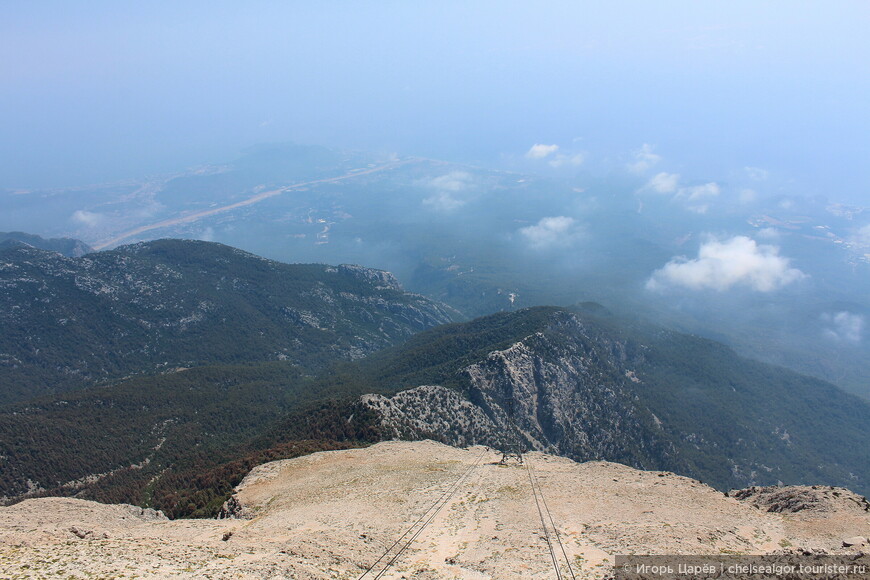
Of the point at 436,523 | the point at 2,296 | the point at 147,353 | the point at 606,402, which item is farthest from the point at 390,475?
the point at 2,296

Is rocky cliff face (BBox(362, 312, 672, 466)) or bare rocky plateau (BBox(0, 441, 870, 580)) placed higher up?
bare rocky plateau (BBox(0, 441, 870, 580))

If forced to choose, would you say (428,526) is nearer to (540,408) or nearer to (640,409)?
(540,408)

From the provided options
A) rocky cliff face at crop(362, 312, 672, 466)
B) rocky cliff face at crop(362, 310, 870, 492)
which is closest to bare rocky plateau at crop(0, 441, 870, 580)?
rocky cliff face at crop(362, 310, 870, 492)

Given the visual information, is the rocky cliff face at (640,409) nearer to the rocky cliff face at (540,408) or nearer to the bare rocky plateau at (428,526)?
the rocky cliff face at (540,408)

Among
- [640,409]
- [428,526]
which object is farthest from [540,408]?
[428,526]

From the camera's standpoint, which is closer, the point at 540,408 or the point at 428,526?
the point at 428,526

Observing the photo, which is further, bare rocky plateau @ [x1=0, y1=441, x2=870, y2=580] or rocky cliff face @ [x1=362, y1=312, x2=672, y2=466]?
rocky cliff face @ [x1=362, y1=312, x2=672, y2=466]

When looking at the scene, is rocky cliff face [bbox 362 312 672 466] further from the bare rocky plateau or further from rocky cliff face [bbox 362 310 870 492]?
the bare rocky plateau

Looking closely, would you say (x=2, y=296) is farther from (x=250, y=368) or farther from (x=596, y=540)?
(x=596, y=540)
